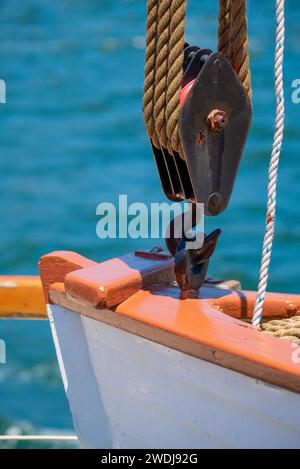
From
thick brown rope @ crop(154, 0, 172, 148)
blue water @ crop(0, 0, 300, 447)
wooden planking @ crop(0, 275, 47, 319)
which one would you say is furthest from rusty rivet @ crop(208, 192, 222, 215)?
blue water @ crop(0, 0, 300, 447)

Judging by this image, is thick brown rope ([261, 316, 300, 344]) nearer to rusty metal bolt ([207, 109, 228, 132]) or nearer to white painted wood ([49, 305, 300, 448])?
white painted wood ([49, 305, 300, 448])

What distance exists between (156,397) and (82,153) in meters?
4.06

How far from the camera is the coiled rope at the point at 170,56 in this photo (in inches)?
51.9

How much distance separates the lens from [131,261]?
151cm

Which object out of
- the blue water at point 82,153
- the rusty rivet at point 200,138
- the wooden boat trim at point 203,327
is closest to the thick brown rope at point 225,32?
the rusty rivet at point 200,138

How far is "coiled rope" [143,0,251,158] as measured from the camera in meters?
1.32

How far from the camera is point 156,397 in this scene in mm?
1445

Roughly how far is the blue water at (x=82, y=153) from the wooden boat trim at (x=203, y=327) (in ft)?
5.61

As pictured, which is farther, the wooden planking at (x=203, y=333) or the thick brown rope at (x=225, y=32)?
the thick brown rope at (x=225, y=32)

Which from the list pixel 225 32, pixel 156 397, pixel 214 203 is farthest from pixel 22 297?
pixel 225 32

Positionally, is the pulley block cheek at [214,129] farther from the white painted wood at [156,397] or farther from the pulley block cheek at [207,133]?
the white painted wood at [156,397]

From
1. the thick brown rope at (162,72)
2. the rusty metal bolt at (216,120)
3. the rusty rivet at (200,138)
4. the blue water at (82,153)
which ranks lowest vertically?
the blue water at (82,153)

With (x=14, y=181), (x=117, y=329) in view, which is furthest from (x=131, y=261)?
(x=14, y=181)

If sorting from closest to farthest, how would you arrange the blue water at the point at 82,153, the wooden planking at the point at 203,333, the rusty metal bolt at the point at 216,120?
the wooden planking at the point at 203,333
the rusty metal bolt at the point at 216,120
the blue water at the point at 82,153
